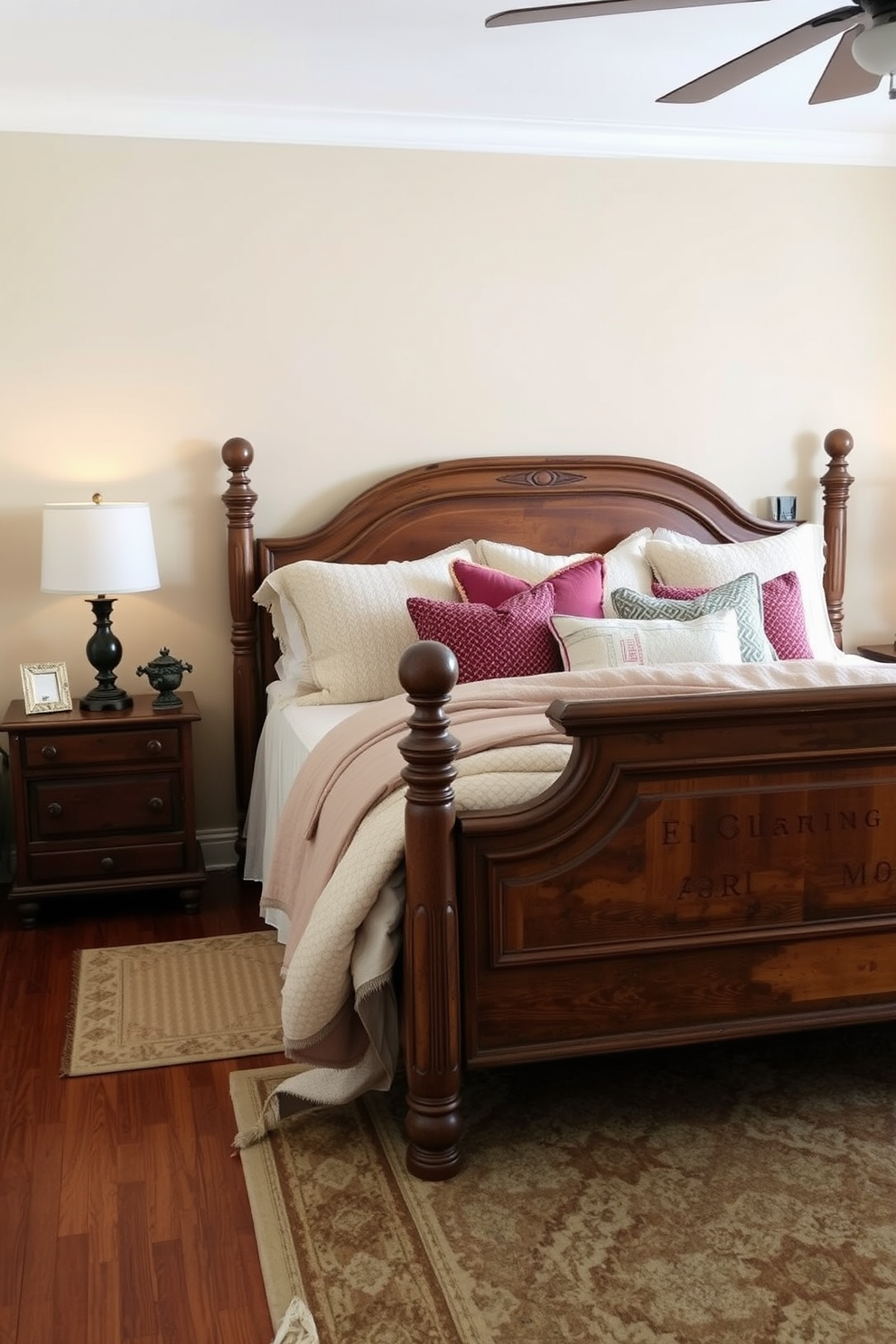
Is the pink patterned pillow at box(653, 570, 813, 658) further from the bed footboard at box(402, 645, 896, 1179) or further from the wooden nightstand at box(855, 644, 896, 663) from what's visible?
the bed footboard at box(402, 645, 896, 1179)

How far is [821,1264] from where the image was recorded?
6.53 feet

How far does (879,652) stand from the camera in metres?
4.50

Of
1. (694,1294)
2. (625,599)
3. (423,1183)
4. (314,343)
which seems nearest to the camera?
(694,1294)

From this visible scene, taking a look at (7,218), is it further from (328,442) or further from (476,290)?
(476,290)

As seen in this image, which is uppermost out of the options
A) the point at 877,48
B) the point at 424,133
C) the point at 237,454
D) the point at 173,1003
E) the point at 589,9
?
the point at 424,133

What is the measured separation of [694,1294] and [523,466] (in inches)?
110

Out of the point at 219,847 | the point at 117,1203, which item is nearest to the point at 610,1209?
the point at 117,1203

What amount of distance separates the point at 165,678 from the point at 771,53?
7.79ft

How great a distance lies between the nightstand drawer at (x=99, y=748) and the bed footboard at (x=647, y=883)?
1682 millimetres

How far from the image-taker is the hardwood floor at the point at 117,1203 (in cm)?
192

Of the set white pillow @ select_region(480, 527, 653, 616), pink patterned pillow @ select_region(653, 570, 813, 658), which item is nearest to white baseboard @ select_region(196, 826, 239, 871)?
white pillow @ select_region(480, 527, 653, 616)

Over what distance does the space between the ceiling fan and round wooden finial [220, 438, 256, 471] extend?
66.5 inches

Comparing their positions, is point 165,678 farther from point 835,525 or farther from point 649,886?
point 835,525

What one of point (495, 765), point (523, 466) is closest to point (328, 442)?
point (523, 466)
